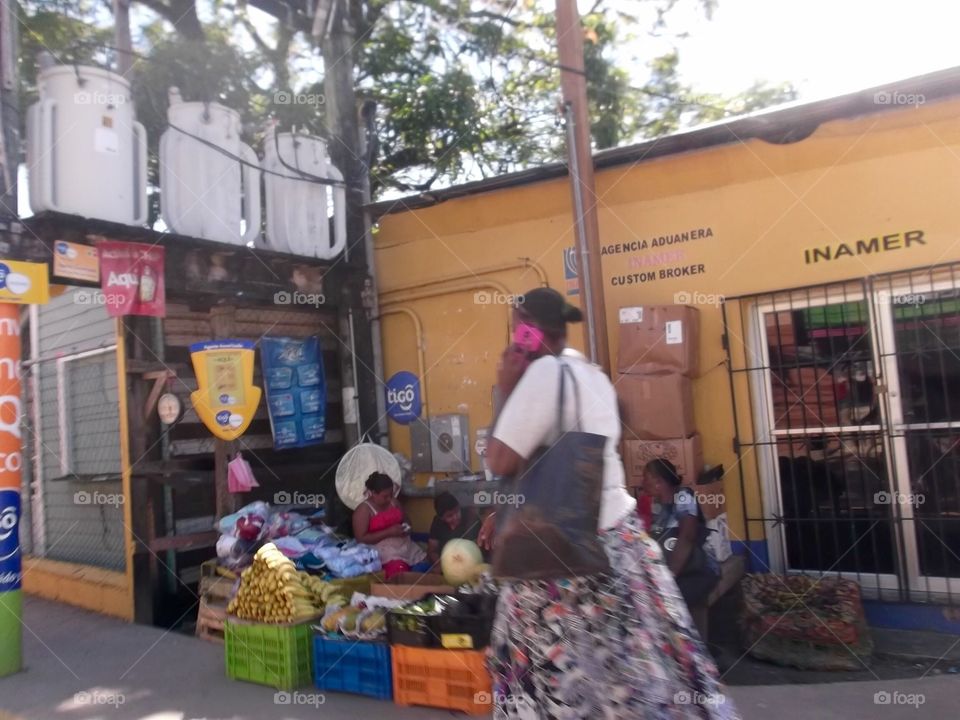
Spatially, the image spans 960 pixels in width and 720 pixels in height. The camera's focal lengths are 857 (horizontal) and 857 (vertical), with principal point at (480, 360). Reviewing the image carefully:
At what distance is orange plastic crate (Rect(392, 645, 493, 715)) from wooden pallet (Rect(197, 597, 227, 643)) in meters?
1.94

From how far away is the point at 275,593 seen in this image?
5.08 metres

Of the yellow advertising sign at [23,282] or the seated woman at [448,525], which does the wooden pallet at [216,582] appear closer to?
the seated woman at [448,525]

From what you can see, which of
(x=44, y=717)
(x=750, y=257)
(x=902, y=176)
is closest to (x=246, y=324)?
(x=44, y=717)

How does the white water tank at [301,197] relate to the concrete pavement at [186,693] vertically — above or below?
above

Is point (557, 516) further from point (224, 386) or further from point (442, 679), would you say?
point (224, 386)

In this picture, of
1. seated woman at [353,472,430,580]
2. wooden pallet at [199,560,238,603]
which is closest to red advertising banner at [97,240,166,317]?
wooden pallet at [199,560,238,603]

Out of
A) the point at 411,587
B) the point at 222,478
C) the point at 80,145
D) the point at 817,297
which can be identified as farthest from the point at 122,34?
the point at 817,297

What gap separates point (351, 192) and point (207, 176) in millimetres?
1421

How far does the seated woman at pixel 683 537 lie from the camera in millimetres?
4844

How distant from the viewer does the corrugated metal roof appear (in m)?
5.13

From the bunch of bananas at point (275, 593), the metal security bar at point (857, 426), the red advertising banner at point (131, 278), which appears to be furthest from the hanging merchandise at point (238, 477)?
the metal security bar at point (857, 426)

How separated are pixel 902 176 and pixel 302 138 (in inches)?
180

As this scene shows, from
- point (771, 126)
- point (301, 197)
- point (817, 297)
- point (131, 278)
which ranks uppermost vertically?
point (301, 197)

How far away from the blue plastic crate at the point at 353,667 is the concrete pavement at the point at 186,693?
6cm
